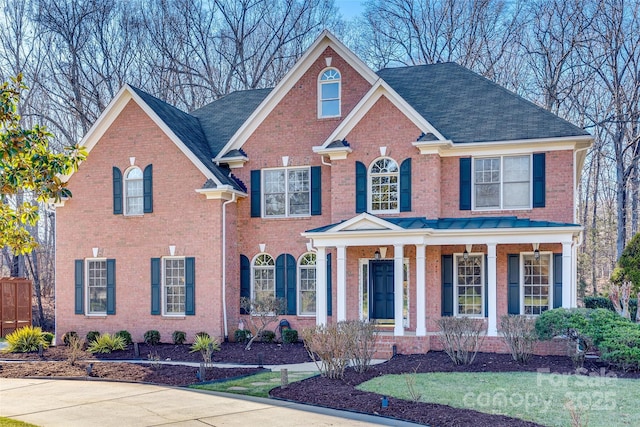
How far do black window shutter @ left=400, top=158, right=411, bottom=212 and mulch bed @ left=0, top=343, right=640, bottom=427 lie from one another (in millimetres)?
4329

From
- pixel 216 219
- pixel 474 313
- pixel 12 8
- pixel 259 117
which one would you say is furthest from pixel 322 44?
pixel 12 8

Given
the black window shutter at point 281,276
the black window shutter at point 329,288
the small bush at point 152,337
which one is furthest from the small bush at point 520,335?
the small bush at point 152,337

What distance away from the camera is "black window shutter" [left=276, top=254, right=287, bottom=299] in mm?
20141

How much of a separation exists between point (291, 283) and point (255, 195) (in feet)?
10.3

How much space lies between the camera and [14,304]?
79.4 ft

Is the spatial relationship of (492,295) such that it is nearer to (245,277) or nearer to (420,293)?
(420,293)

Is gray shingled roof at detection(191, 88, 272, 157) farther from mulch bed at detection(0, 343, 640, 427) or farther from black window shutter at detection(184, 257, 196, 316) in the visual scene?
mulch bed at detection(0, 343, 640, 427)

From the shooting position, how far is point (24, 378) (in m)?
14.0

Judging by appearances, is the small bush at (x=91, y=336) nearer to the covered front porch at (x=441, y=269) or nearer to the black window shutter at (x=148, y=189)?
the black window shutter at (x=148, y=189)

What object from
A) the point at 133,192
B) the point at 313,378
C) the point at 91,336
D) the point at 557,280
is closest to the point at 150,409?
the point at 313,378

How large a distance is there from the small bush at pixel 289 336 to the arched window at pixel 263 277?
1.53 m

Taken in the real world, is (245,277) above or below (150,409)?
above

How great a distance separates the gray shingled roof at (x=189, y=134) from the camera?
20.2 metres

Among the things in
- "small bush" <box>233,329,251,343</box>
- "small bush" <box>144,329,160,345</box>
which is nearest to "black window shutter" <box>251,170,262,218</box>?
"small bush" <box>233,329,251,343</box>
